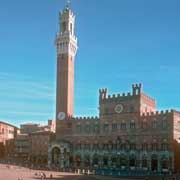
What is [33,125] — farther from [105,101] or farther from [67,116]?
[105,101]

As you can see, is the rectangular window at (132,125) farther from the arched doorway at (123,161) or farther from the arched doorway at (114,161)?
the arched doorway at (114,161)

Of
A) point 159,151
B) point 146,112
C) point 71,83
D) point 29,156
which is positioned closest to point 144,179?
point 159,151

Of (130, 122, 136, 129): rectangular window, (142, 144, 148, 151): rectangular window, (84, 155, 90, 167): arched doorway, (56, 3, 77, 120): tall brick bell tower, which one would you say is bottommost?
(84, 155, 90, 167): arched doorway

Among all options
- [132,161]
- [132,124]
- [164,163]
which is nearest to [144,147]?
[132,161]

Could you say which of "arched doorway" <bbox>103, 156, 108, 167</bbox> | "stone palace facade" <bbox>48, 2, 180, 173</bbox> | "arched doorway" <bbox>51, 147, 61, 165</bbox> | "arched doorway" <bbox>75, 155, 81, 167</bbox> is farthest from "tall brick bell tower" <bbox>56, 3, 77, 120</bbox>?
"arched doorway" <bbox>103, 156, 108, 167</bbox>

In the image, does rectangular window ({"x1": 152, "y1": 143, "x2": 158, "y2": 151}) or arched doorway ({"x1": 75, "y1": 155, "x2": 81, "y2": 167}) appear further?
arched doorway ({"x1": 75, "y1": 155, "x2": 81, "y2": 167})

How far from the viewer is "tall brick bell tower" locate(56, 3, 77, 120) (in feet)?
316

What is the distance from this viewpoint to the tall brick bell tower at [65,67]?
9625 centimetres

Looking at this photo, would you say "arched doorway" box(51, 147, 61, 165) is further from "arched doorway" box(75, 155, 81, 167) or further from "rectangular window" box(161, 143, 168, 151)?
"rectangular window" box(161, 143, 168, 151)

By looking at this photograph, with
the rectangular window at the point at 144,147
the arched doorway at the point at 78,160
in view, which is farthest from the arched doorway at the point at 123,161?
the arched doorway at the point at 78,160

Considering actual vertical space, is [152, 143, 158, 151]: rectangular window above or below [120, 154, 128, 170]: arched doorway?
above

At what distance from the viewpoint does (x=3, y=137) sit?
119m

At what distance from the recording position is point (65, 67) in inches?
3839

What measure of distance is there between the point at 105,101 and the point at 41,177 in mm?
33219
